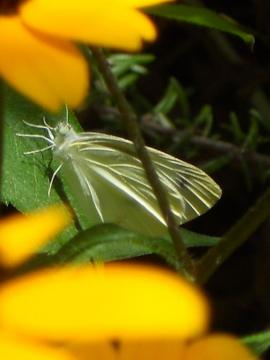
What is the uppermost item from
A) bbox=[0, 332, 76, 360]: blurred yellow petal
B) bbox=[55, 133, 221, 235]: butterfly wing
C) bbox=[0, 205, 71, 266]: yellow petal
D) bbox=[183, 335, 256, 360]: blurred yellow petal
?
bbox=[0, 332, 76, 360]: blurred yellow petal

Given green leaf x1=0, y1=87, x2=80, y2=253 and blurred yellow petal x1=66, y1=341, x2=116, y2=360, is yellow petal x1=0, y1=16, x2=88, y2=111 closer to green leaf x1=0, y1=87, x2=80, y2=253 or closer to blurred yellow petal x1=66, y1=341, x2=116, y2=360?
blurred yellow petal x1=66, y1=341, x2=116, y2=360

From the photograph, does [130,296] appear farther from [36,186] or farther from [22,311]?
[36,186]

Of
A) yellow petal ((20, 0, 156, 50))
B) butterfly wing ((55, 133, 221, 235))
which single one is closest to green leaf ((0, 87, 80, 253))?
butterfly wing ((55, 133, 221, 235))

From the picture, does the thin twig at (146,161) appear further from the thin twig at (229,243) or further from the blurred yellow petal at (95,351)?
the blurred yellow petal at (95,351)

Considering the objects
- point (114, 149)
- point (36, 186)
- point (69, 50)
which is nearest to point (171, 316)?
point (69, 50)


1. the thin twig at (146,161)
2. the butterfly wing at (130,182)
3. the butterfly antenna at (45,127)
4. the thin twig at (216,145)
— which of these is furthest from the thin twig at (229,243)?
the thin twig at (216,145)
